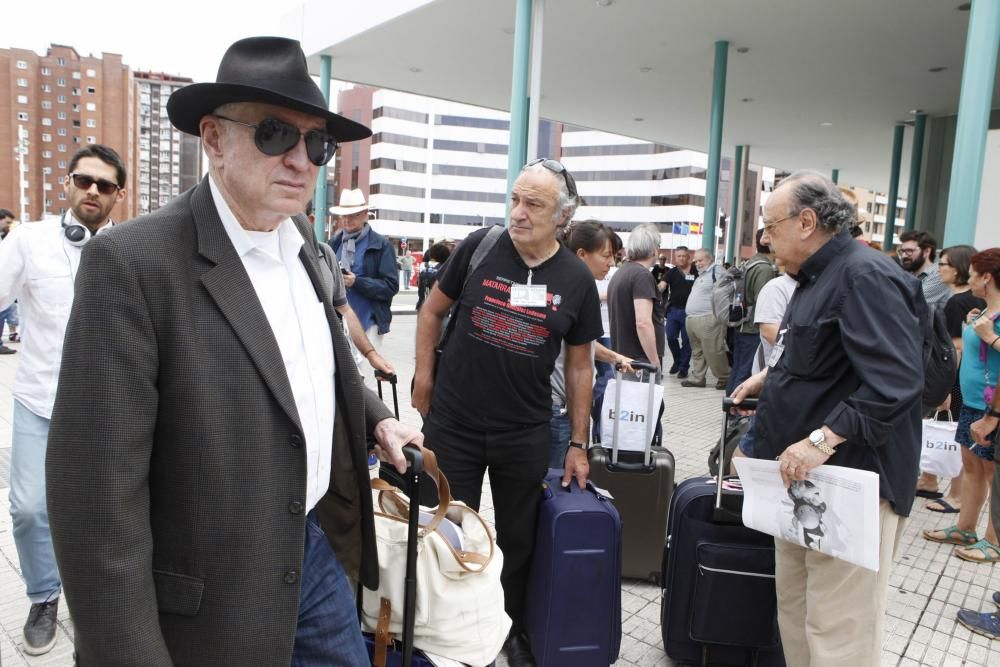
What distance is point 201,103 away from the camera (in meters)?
1.38

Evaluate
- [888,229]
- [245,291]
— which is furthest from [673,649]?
[888,229]

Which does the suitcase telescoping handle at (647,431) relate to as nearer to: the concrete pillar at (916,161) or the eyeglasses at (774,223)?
the eyeglasses at (774,223)

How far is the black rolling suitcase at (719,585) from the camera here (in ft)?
8.80

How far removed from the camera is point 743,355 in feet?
23.2

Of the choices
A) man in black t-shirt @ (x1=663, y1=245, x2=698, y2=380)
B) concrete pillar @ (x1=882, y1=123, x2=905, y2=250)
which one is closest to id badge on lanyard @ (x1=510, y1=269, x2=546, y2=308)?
man in black t-shirt @ (x1=663, y1=245, x2=698, y2=380)

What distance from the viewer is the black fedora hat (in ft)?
4.40

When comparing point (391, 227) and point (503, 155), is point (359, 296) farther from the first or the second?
point (503, 155)

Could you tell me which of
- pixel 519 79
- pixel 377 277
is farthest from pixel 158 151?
pixel 377 277

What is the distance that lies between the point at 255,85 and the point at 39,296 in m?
1.91

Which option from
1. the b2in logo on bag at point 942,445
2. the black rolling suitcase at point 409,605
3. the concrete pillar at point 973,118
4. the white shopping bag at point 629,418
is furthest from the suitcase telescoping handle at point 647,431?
the concrete pillar at point 973,118

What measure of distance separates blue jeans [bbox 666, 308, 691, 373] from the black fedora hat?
32.6 feet

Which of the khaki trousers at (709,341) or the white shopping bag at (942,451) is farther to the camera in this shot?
the khaki trousers at (709,341)

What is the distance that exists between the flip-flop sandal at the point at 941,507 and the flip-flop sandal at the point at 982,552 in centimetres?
87

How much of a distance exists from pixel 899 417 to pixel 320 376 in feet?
6.02
